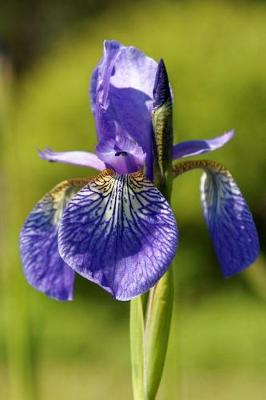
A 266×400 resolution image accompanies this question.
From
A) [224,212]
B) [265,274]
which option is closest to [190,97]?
[265,274]

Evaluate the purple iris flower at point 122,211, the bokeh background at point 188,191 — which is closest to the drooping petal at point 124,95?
the purple iris flower at point 122,211

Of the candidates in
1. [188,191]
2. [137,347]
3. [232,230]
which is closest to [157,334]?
[137,347]

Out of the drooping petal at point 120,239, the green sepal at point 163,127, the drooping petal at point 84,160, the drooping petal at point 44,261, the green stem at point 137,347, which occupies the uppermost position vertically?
the green sepal at point 163,127

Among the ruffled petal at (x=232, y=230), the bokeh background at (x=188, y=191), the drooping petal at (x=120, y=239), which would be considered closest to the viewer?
the drooping petal at (x=120, y=239)

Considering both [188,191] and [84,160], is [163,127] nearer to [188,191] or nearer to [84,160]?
[84,160]

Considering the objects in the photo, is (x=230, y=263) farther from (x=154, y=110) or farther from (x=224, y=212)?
(x=154, y=110)

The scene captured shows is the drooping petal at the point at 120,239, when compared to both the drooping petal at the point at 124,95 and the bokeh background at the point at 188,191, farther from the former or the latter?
the bokeh background at the point at 188,191

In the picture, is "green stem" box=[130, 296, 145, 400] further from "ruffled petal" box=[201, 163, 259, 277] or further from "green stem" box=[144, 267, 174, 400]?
"ruffled petal" box=[201, 163, 259, 277]
